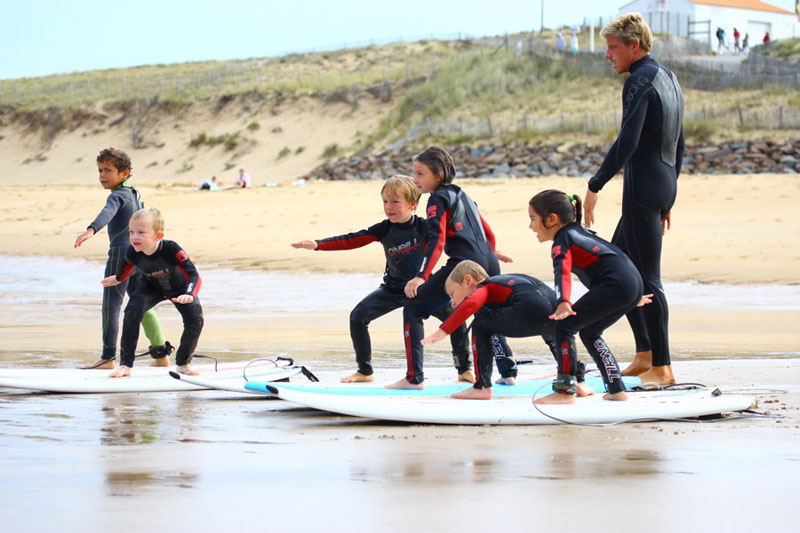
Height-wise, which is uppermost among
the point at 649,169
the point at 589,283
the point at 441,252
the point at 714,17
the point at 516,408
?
the point at 714,17

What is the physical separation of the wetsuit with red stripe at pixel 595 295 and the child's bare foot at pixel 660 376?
2.54 feet

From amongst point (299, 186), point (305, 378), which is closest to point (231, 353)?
point (305, 378)

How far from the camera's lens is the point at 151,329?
7.95 metres

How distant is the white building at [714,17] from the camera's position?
55.9 meters

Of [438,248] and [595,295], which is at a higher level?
[438,248]

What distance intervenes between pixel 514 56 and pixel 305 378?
44501 mm

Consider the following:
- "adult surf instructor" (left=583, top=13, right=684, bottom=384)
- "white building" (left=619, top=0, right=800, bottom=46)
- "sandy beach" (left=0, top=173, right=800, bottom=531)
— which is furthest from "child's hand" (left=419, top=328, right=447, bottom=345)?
"white building" (left=619, top=0, right=800, bottom=46)

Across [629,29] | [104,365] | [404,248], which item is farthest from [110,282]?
[629,29]

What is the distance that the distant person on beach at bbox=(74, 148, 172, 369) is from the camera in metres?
7.84

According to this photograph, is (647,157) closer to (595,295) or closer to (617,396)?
(595,295)

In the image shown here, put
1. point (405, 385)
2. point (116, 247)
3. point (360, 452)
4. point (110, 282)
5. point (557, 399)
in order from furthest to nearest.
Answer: point (116, 247) < point (110, 282) < point (405, 385) < point (557, 399) < point (360, 452)

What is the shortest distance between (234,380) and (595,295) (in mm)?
2187

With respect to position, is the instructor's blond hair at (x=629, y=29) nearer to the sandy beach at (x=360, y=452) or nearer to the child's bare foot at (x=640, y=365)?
the child's bare foot at (x=640, y=365)

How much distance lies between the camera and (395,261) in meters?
6.81
